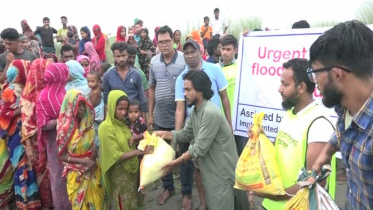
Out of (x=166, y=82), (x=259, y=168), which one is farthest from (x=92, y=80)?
(x=259, y=168)

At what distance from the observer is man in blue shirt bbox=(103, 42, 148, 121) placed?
4.60 metres

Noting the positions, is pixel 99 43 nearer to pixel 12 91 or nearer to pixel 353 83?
pixel 12 91

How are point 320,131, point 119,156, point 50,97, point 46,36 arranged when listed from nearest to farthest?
point 320,131 < point 119,156 < point 50,97 < point 46,36

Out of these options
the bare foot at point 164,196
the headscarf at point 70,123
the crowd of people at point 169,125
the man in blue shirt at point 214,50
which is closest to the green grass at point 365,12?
the man in blue shirt at point 214,50

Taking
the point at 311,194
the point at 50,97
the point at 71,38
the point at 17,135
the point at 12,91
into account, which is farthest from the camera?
the point at 71,38

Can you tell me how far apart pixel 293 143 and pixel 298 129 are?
0.30 feet

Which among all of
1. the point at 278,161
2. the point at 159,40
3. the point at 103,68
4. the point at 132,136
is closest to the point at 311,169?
the point at 278,161

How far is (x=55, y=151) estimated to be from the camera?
13.4 feet

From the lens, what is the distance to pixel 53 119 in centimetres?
400

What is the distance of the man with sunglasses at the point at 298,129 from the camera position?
7.20 ft

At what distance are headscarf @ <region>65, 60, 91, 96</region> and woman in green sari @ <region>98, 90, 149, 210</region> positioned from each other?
954mm

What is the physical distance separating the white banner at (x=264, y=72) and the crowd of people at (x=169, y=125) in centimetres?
29

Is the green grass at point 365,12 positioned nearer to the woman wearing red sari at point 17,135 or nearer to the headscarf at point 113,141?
the headscarf at point 113,141

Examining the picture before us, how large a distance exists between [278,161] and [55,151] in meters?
2.61
